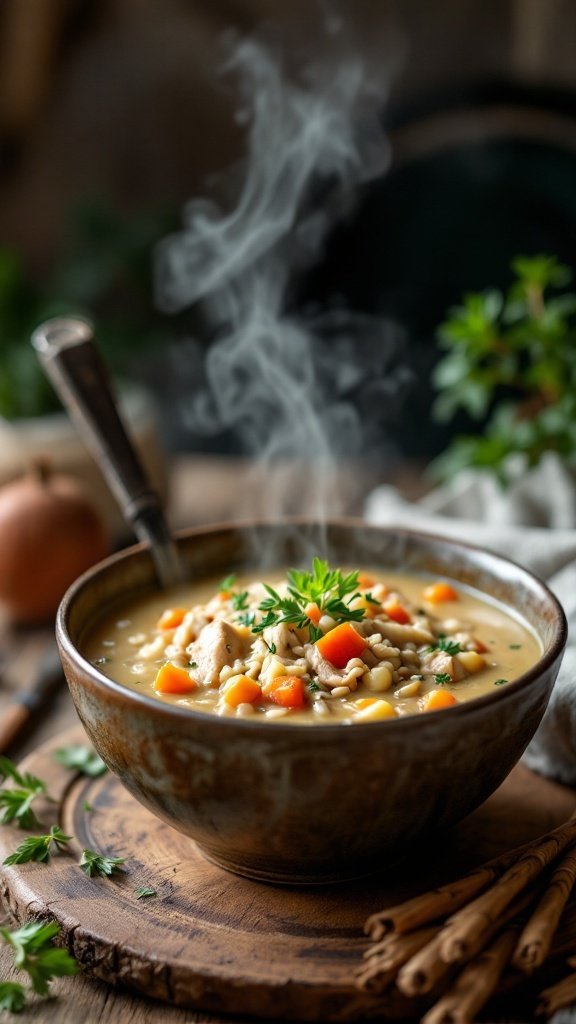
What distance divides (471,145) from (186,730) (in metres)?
4.17

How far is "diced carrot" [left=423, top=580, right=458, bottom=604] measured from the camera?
3.08 m

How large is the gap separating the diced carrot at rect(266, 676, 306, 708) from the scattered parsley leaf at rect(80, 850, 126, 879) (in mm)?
560

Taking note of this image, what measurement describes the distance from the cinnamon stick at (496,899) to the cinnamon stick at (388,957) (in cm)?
6

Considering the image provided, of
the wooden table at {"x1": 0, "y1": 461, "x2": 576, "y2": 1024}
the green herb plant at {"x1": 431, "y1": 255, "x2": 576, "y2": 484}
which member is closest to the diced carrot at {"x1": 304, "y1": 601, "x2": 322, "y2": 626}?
the wooden table at {"x1": 0, "y1": 461, "x2": 576, "y2": 1024}

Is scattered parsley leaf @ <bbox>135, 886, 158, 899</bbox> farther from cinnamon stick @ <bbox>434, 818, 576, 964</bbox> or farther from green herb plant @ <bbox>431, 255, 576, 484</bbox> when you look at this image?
green herb plant @ <bbox>431, 255, 576, 484</bbox>

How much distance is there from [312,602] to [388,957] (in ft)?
2.81

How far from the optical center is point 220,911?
7.63ft

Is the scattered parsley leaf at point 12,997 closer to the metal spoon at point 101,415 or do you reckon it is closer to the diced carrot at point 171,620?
the diced carrot at point 171,620

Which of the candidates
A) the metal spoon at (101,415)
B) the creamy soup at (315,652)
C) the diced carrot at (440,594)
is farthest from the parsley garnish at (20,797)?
the diced carrot at (440,594)

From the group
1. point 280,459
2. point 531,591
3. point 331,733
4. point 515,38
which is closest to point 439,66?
point 515,38

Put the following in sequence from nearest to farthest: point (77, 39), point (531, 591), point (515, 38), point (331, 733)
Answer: point (331, 733) → point (531, 591) → point (515, 38) → point (77, 39)

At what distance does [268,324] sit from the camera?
458cm

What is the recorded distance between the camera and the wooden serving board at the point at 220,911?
211 cm

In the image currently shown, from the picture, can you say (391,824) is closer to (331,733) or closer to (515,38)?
(331,733)
